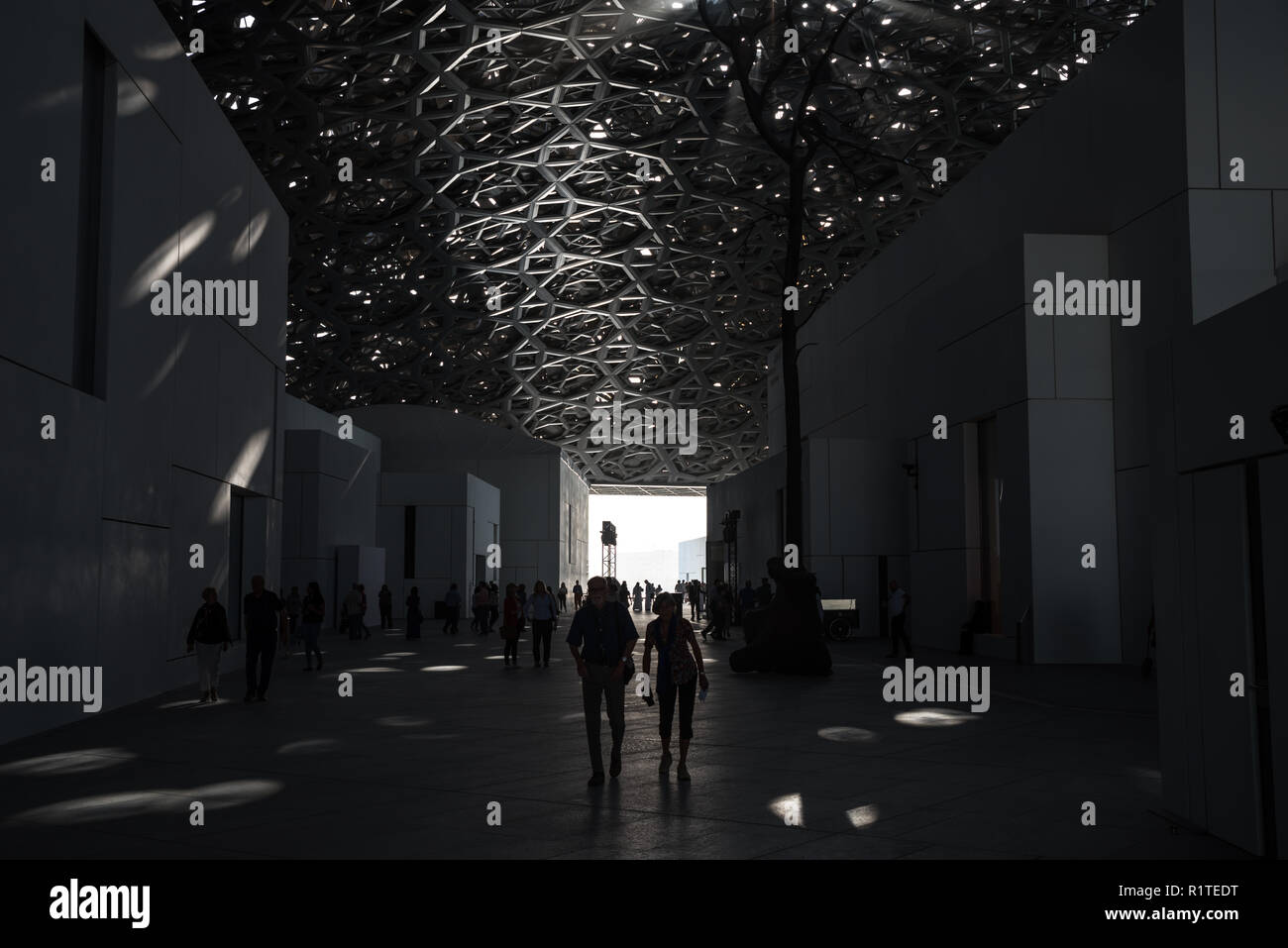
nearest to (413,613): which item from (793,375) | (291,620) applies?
(291,620)

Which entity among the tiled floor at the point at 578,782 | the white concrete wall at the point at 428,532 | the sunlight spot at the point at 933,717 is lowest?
the sunlight spot at the point at 933,717

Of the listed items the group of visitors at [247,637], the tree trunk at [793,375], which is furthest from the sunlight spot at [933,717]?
the group of visitors at [247,637]

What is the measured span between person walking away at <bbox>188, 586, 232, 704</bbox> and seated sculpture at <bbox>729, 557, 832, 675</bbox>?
7897mm

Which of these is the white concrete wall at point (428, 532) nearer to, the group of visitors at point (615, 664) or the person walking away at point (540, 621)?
the person walking away at point (540, 621)

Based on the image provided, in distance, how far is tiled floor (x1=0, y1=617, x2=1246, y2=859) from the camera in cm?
610

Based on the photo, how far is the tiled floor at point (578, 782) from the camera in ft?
20.0

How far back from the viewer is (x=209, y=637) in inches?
508

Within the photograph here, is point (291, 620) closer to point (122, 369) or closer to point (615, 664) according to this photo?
point (122, 369)

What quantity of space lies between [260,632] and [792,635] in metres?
7.92

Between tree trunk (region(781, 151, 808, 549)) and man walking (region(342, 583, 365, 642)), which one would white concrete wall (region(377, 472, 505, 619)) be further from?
tree trunk (region(781, 151, 808, 549))

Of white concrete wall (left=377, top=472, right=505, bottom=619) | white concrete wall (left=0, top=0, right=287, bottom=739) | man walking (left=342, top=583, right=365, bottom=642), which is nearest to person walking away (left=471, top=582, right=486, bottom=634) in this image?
man walking (left=342, top=583, right=365, bottom=642)

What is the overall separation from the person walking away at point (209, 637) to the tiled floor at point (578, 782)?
1.32ft
